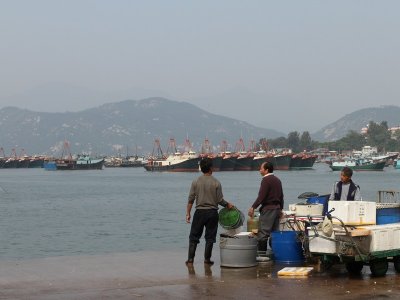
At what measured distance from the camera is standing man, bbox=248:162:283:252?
10.8 metres

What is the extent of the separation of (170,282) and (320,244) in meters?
1.90

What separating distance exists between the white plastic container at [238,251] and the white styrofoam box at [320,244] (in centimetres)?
92

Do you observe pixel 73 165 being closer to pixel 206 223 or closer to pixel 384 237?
pixel 206 223

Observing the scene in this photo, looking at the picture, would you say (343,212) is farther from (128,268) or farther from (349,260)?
(128,268)

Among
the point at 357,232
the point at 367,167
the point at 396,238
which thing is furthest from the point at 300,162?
the point at 357,232

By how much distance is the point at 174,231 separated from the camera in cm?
2877

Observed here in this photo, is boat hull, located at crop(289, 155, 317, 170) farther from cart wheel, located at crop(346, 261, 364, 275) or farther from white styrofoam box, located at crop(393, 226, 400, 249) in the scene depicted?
white styrofoam box, located at crop(393, 226, 400, 249)

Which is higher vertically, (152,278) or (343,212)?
(343,212)

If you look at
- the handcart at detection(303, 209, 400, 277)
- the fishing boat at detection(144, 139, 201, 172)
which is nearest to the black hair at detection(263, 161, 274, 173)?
the handcart at detection(303, 209, 400, 277)

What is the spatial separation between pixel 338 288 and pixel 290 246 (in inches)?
74.2

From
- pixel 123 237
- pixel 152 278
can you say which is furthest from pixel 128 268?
pixel 123 237

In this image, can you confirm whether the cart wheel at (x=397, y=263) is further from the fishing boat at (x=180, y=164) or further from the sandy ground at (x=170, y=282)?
the fishing boat at (x=180, y=164)

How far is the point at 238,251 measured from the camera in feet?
33.8

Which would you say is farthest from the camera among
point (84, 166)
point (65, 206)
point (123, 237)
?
point (84, 166)
